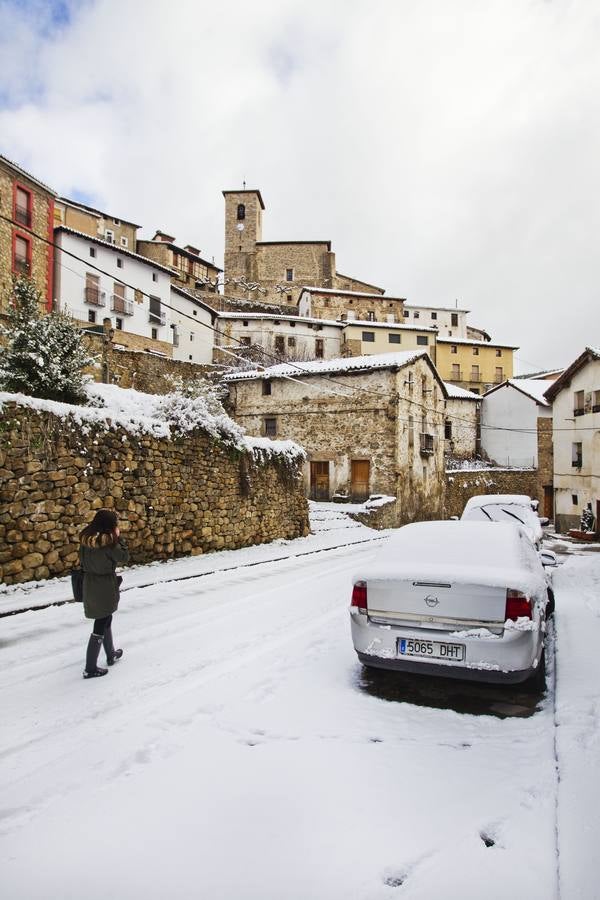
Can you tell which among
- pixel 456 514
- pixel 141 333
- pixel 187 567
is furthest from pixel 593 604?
pixel 141 333

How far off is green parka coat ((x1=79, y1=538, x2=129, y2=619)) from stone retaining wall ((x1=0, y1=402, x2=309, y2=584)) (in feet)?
11.4

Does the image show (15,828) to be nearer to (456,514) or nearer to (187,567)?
(187,567)

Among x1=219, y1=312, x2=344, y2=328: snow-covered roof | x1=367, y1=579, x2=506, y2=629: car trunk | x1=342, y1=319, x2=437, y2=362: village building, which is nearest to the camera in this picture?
x1=367, y1=579, x2=506, y2=629: car trunk

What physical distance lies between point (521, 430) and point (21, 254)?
120 feet

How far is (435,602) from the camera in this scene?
4.26 m

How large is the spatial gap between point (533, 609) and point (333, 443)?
2380 centimetres

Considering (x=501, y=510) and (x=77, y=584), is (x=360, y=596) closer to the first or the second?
(x=77, y=584)

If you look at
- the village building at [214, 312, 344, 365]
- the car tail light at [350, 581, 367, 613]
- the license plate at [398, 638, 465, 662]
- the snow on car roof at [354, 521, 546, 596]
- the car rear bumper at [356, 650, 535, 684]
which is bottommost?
the car rear bumper at [356, 650, 535, 684]

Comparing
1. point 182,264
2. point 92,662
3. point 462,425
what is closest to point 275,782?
point 92,662

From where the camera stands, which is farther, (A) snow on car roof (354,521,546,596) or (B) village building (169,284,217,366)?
(B) village building (169,284,217,366)

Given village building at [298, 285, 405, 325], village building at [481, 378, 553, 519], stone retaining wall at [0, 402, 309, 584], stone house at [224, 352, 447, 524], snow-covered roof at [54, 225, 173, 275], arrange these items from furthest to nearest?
village building at [298, 285, 405, 325]
village building at [481, 378, 553, 519]
snow-covered roof at [54, 225, 173, 275]
stone house at [224, 352, 447, 524]
stone retaining wall at [0, 402, 309, 584]

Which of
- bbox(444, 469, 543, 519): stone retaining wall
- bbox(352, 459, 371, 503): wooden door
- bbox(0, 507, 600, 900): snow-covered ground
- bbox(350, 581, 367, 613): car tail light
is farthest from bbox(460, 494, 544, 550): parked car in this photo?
bbox(444, 469, 543, 519): stone retaining wall

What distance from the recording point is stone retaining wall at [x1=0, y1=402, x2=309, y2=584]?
779 centimetres

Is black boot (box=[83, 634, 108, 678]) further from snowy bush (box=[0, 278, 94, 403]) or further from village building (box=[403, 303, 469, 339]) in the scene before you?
village building (box=[403, 303, 469, 339])
